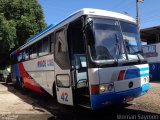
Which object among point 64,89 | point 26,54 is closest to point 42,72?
point 64,89

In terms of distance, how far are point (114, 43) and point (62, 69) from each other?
2.29m

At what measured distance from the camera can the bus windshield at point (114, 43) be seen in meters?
8.37

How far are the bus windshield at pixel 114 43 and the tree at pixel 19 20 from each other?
21.0 metres

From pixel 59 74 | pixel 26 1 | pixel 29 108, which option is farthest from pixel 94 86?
pixel 26 1

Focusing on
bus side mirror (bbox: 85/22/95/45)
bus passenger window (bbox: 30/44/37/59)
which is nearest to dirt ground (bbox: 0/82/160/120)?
bus side mirror (bbox: 85/22/95/45)

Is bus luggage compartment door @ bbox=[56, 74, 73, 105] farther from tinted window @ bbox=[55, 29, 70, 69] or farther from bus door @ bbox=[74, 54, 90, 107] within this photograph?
tinted window @ bbox=[55, 29, 70, 69]

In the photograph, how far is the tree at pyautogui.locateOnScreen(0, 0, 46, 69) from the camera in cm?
2927

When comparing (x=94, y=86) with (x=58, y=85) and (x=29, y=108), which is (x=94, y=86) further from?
(x=29, y=108)

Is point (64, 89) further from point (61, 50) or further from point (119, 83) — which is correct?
point (119, 83)

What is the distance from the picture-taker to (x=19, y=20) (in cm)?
3144

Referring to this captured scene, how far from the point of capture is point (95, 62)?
816 centimetres

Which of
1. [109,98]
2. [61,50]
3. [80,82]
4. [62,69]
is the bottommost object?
[109,98]

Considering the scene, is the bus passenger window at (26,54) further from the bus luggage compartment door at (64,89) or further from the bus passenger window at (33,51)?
the bus luggage compartment door at (64,89)

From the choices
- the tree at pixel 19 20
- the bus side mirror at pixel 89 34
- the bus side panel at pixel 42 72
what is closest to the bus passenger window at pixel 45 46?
the bus side panel at pixel 42 72
